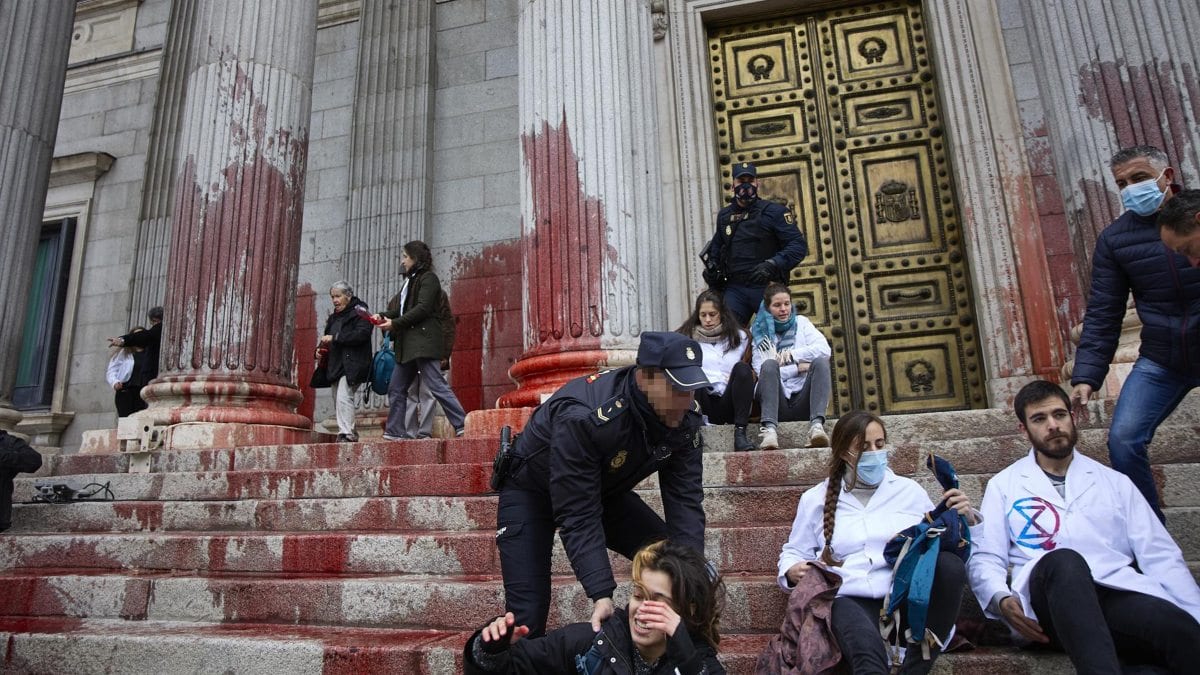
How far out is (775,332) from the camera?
5.86 metres

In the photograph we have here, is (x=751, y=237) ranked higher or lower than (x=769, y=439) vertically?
higher

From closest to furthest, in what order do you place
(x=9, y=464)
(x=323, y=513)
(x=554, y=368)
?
(x=323, y=513) < (x=9, y=464) < (x=554, y=368)

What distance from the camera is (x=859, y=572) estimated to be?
10.2ft

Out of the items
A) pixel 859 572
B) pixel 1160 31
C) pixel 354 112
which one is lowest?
pixel 859 572

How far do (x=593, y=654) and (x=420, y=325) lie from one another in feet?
16.9

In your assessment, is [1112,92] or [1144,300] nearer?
[1144,300]

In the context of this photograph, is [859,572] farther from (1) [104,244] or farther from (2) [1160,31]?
(1) [104,244]

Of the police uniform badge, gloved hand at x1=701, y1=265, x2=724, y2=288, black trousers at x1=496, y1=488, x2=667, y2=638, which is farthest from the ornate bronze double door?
the police uniform badge

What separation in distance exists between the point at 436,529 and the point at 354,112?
8.10 metres

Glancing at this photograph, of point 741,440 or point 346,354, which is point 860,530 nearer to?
point 741,440

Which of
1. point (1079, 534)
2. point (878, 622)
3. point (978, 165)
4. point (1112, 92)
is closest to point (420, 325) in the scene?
point (878, 622)

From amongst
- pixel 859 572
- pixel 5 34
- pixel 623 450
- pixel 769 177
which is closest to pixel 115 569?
pixel 623 450

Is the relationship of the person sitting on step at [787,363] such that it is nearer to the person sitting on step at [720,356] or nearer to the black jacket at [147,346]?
the person sitting on step at [720,356]

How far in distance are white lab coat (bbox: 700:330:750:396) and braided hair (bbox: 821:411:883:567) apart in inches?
86.3
